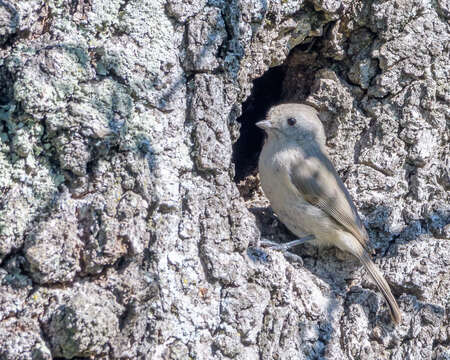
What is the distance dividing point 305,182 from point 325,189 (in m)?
0.21

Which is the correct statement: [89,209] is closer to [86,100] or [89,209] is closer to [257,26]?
[86,100]

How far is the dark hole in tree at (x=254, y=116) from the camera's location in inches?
225

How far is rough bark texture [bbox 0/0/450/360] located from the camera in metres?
3.09

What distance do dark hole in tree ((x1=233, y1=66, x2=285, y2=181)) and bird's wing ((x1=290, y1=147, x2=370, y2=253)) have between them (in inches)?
28.8

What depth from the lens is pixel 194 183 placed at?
365 cm

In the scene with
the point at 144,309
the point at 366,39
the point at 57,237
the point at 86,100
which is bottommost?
the point at 144,309

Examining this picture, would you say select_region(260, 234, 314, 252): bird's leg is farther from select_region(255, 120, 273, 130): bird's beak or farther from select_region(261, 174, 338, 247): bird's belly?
select_region(255, 120, 273, 130): bird's beak

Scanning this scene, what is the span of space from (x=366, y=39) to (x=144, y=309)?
286 centimetres

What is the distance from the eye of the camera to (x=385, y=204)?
455cm

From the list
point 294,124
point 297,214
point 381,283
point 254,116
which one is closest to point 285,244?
point 297,214

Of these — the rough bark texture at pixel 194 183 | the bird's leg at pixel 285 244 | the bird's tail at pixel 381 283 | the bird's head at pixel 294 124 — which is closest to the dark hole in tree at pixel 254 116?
the bird's head at pixel 294 124

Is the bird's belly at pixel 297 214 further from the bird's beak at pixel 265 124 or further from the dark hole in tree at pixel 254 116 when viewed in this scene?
the dark hole in tree at pixel 254 116

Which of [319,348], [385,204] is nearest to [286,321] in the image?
[319,348]

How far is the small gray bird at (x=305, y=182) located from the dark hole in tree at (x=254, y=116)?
46 cm
